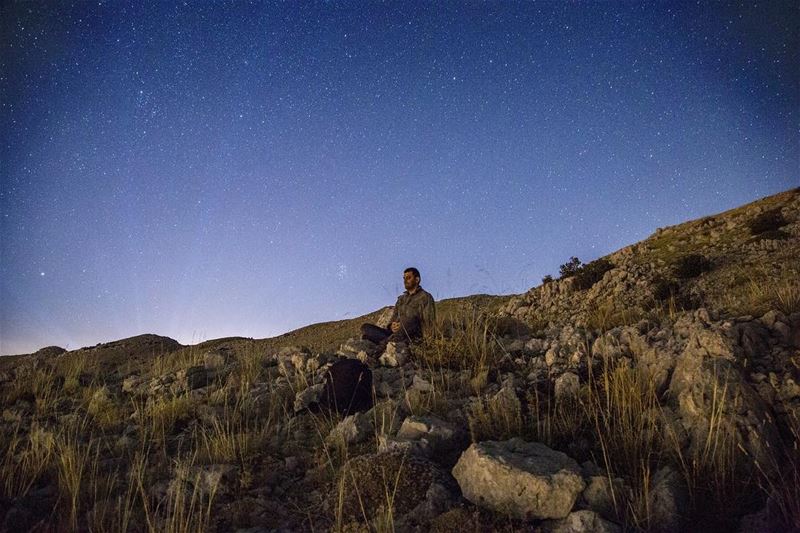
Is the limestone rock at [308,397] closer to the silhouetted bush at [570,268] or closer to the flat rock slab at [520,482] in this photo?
the flat rock slab at [520,482]

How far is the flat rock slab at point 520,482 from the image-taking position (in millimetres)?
3471

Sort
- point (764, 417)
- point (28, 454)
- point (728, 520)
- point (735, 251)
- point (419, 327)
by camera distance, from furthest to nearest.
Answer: point (735, 251), point (419, 327), point (28, 454), point (764, 417), point (728, 520)

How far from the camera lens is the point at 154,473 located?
5020 millimetres

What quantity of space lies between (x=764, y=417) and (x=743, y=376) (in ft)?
1.55

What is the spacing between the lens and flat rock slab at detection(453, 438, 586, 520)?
11.4ft

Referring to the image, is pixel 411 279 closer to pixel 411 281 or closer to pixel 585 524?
pixel 411 281

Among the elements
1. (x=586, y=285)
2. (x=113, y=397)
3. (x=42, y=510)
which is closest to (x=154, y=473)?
(x=42, y=510)

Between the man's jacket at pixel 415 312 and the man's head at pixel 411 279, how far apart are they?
0.35ft

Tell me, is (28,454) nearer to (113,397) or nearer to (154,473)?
(154,473)

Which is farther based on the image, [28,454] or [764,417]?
[28,454]

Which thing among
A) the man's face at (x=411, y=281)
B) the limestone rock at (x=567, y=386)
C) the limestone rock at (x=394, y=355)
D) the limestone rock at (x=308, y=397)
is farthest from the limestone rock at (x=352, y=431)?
the man's face at (x=411, y=281)

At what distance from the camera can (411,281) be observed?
994 cm

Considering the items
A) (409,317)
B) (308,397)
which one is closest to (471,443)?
(308,397)

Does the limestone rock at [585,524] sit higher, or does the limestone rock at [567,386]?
the limestone rock at [567,386]
